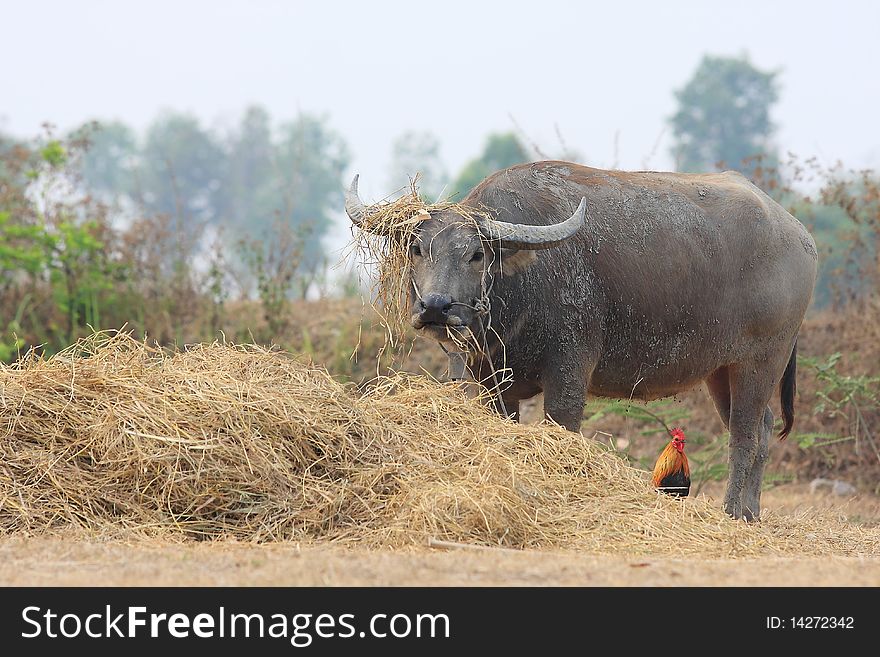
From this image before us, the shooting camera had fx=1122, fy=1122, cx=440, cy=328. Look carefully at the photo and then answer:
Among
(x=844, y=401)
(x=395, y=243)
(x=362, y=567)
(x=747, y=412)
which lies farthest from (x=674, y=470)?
(x=844, y=401)

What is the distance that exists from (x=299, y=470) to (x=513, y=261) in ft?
6.12

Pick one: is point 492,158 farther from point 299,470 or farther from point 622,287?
point 299,470

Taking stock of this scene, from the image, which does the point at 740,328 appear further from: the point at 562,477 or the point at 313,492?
the point at 313,492

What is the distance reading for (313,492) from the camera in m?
5.38

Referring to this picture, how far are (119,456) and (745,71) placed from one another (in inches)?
2322

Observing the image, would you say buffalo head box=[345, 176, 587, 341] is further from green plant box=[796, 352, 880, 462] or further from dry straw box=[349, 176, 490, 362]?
green plant box=[796, 352, 880, 462]

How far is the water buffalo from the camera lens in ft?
20.9

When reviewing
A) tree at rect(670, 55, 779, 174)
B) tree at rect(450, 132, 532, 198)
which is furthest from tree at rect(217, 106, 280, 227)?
tree at rect(670, 55, 779, 174)

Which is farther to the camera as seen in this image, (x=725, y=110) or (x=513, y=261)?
(x=725, y=110)

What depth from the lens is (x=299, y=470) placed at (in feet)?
18.1

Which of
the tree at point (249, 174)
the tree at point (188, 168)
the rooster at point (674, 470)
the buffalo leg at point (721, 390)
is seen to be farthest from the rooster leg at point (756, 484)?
the tree at point (188, 168)

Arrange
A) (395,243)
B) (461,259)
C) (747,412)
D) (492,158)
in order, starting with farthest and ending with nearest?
(492,158), (747,412), (395,243), (461,259)
